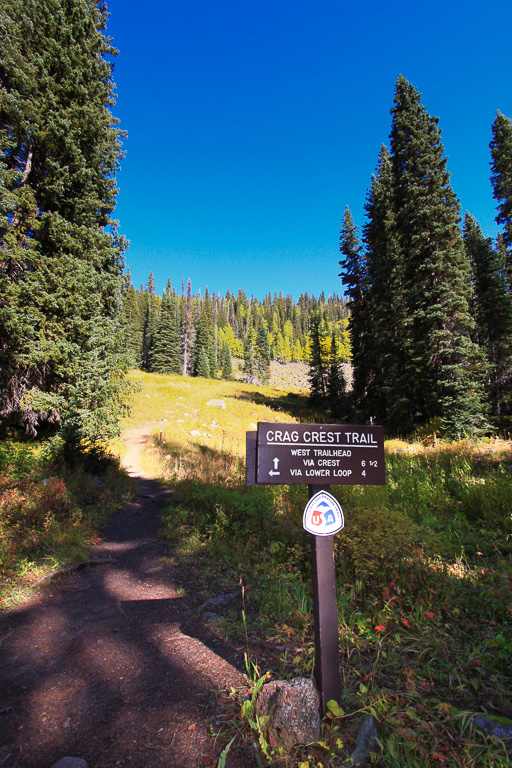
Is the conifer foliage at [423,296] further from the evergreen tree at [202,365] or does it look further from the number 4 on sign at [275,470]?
the evergreen tree at [202,365]

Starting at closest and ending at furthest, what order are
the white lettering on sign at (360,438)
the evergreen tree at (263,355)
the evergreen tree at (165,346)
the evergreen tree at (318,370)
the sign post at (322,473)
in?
the sign post at (322,473)
the white lettering on sign at (360,438)
the evergreen tree at (318,370)
the evergreen tree at (165,346)
the evergreen tree at (263,355)

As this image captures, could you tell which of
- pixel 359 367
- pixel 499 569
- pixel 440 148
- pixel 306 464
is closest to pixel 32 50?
pixel 306 464

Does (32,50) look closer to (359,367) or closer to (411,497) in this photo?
(411,497)

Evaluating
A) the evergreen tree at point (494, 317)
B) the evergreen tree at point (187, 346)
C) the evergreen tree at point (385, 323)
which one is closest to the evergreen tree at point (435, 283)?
the evergreen tree at point (385, 323)

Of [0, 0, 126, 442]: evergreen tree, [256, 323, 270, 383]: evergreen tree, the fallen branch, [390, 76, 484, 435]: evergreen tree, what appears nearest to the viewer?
the fallen branch

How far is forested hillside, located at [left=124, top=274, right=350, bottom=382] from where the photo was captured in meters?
61.0

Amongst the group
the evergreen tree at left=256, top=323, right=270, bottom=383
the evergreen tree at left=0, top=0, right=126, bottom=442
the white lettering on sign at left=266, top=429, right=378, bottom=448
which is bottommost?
the white lettering on sign at left=266, top=429, right=378, bottom=448

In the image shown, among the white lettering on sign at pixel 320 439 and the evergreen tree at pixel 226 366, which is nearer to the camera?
the white lettering on sign at pixel 320 439

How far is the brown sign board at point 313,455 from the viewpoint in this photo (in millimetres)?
2791

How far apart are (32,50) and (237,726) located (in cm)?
1764

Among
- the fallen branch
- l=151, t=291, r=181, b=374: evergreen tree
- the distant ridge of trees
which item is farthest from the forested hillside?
the distant ridge of trees

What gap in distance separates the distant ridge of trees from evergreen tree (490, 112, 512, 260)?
0.20 ft

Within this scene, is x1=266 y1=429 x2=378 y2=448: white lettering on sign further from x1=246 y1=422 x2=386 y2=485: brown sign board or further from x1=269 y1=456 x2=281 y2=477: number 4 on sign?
x1=269 y1=456 x2=281 y2=477: number 4 on sign

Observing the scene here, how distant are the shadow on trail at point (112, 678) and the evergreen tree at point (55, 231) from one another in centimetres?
682
